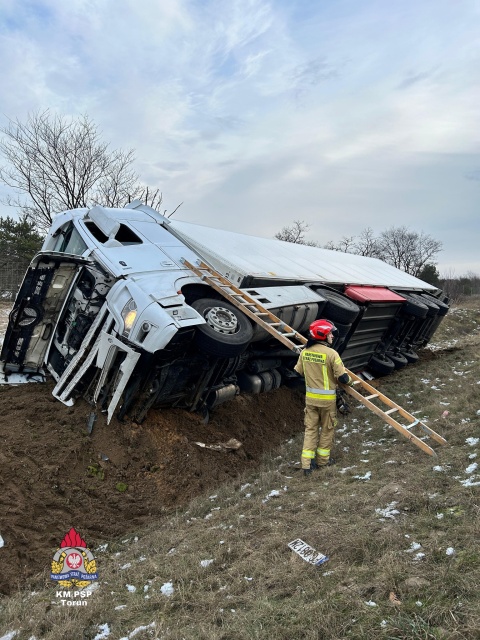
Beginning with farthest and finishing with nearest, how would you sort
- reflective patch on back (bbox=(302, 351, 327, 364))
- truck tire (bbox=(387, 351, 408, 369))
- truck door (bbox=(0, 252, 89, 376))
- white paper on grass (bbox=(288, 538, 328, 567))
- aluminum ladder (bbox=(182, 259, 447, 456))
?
truck tire (bbox=(387, 351, 408, 369)) → truck door (bbox=(0, 252, 89, 376)) → aluminum ladder (bbox=(182, 259, 447, 456)) → reflective patch on back (bbox=(302, 351, 327, 364)) → white paper on grass (bbox=(288, 538, 328, 567))

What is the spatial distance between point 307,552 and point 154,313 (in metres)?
2.67

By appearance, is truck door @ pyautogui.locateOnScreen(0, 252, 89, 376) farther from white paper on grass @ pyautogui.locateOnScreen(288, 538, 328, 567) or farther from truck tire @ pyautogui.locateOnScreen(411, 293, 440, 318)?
truck tire @ pyautogui.locateOnScreen(411, 293, 440, 318)

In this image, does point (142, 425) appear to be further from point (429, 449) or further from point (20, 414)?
point (429, 449)

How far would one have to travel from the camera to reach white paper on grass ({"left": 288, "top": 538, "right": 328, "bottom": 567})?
2.55m

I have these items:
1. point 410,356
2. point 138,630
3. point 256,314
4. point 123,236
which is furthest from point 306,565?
point 410,356

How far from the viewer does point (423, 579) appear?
7.00 feet

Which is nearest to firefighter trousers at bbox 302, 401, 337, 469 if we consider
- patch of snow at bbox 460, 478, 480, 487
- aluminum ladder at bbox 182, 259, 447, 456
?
aluminum ladder at bbox 182, 259, 447, 456

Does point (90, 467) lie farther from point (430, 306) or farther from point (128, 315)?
point (430, 306)

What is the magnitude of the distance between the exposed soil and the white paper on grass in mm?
1738

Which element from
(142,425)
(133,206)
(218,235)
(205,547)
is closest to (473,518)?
(205,547)

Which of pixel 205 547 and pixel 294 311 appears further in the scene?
pixel 294 311

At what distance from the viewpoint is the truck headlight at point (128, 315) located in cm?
466

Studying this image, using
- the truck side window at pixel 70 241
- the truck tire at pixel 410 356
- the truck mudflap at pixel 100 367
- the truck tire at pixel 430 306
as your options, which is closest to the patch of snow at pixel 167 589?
the truck mudflap at pixel 100 367

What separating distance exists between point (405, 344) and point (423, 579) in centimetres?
856
